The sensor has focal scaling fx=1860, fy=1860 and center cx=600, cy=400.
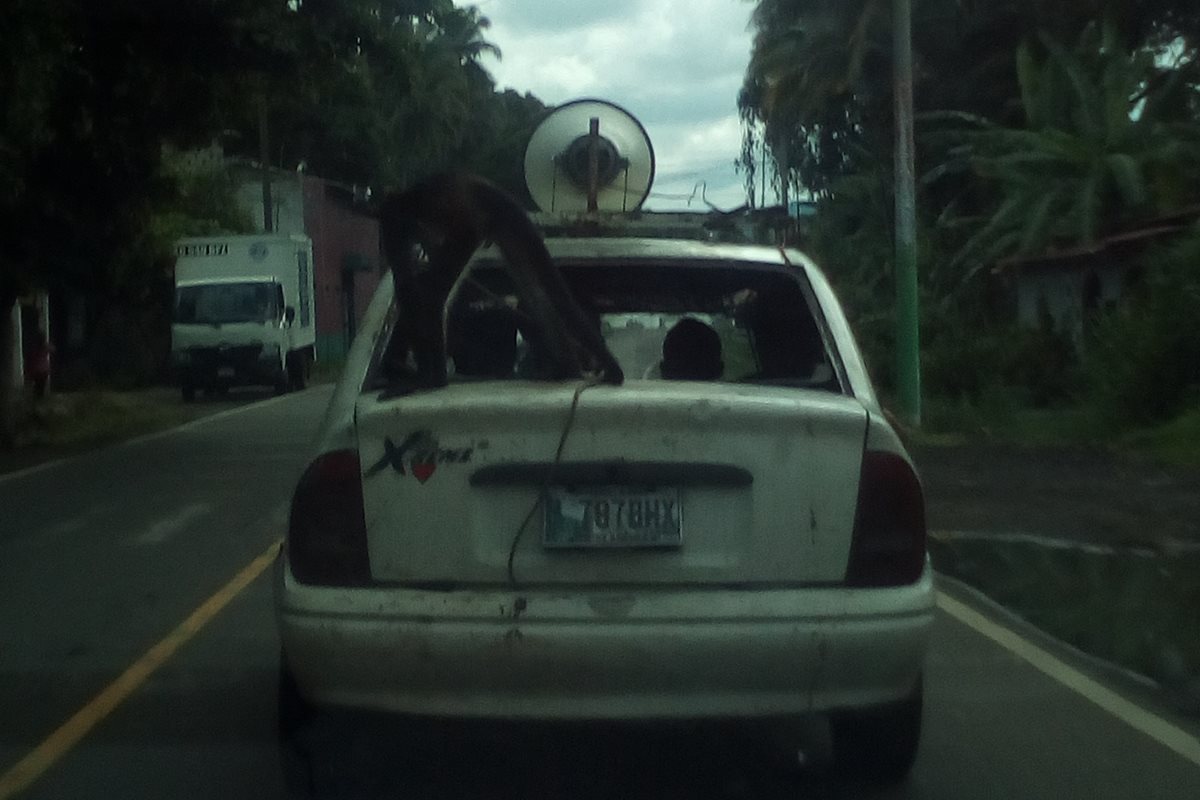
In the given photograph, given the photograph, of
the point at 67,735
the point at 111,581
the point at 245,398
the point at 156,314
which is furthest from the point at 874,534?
the point at 156,314

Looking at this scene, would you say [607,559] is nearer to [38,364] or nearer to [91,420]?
[91,420]

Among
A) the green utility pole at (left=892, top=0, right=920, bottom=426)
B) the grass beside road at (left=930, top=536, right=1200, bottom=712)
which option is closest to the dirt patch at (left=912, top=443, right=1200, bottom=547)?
the grass beside road at (left=930, top=536, right=1200, bottom=712)

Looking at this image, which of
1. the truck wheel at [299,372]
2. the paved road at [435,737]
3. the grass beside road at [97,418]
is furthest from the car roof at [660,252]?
the truck wheel at [299,372]

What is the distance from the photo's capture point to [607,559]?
16.1 feet

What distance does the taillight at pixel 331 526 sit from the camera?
16.3ft

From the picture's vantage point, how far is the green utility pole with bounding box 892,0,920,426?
2038 cm

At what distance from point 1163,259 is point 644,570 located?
677 inches

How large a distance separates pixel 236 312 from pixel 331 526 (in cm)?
3049

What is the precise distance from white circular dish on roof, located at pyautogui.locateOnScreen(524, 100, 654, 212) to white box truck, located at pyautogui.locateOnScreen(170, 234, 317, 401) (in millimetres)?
25428

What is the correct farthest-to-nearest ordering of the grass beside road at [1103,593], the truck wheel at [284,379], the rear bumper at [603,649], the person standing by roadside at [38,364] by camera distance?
the truck wheel at [284,379], the person standing by roadside at [38,364], the grass beside road at [1103,593], the rear bumper at [603,649]

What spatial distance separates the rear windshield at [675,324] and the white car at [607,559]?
0.78 m

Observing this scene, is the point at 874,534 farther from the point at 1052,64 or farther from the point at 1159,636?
the point at 1052,64

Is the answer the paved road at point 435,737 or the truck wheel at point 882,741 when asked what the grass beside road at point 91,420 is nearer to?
the paved road at point 435,737

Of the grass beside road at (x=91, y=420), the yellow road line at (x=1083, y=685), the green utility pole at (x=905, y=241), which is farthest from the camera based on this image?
the grass beside road at (x=91, y=420)
